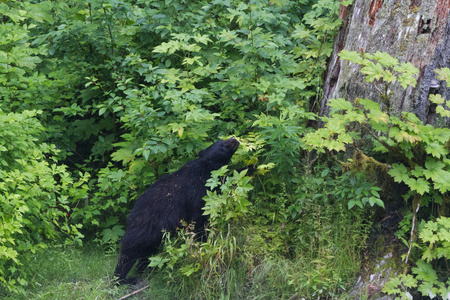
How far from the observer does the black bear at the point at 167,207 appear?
5070 mm

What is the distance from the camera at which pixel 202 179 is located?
5305 mm

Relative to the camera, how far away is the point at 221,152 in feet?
17.2

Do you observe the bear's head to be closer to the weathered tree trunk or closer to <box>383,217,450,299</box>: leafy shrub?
the weathered tree trunk

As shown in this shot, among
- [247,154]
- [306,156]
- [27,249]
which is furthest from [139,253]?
[306,156]

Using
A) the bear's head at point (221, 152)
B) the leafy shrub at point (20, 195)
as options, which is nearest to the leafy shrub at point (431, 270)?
the bear's head at point (221, 152)

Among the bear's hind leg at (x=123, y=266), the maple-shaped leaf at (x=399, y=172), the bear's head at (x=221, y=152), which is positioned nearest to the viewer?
the maple-shaped leaf at (x=399, y=172)

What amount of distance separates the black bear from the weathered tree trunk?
156 cm

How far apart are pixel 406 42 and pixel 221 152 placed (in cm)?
218

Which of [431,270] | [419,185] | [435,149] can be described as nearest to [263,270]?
[431,270]

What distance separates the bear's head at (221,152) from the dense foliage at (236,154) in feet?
0.50

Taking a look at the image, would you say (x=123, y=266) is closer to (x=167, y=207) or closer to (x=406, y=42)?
(x=167, y=207)

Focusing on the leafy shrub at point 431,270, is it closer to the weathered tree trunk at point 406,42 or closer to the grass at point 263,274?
the grass at point 263,274

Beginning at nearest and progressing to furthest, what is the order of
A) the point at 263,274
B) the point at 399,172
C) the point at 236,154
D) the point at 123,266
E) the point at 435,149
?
the point at 435,149 → the point at 399,172 → the point at 263,274 → the point at 123,266 → the point at 236,154

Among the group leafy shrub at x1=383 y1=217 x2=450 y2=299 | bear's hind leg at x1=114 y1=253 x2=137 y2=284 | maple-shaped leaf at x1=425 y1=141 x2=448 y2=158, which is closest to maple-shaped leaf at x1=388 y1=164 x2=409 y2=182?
maple-shaped leaf at x1=425 y1=141 x2=448 y2=158
